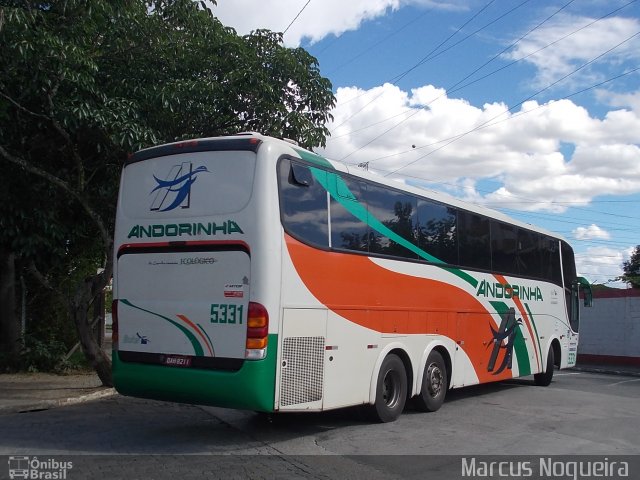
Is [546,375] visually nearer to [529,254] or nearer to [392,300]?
[529,254]

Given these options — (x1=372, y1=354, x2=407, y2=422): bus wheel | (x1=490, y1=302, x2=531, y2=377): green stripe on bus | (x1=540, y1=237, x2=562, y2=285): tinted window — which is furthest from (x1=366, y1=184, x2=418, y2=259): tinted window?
(x1=540, y1=237, x2=562, y2=285): tinted window

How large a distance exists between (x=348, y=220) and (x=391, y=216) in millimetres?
1249

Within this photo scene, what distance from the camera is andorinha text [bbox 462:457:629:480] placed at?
287 inches

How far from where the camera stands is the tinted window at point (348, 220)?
29.6 ft

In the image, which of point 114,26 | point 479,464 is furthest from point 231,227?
point 114,26

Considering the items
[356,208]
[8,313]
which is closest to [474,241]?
[356,208]

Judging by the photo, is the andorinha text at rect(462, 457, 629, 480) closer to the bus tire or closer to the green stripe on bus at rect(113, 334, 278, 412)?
the green stripe on bus at rect(113, 334, 278, 412)

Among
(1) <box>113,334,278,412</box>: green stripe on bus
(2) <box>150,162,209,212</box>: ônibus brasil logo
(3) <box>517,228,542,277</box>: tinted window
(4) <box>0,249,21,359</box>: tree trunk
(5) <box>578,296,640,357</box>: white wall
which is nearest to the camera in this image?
(1) <box>113,334,278,412</box>: green stripe on bus

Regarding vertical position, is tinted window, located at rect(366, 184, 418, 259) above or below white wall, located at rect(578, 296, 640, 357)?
above

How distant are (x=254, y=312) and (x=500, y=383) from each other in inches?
396

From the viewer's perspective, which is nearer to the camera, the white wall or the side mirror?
the side mirror

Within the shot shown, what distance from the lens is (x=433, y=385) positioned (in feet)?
36.6

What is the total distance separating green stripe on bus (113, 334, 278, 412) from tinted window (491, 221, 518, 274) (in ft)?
22.5

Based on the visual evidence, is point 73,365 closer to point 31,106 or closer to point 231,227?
point 31,106
